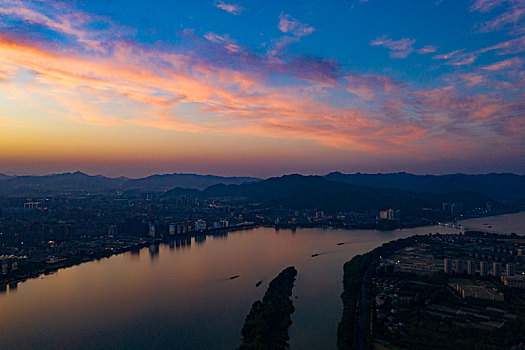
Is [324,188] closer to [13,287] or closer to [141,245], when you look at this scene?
[141,245]

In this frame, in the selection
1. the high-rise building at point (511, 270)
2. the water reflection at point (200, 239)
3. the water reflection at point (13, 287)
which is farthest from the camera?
the water reflection at point (200, 239)

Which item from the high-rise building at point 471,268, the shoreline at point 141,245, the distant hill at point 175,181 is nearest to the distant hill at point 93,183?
the distant hill at point 175,181

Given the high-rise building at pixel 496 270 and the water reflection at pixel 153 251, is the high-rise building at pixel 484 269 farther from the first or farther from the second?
the water reflection at pixel 153 251

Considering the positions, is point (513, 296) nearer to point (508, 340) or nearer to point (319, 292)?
point (508, 340)

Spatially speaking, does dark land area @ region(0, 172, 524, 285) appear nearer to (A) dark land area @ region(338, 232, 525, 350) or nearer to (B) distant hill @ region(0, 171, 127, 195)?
(B) distant hill @ region(0, 171, 127, 195)

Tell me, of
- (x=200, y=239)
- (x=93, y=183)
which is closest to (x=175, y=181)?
(x=93, y=183)

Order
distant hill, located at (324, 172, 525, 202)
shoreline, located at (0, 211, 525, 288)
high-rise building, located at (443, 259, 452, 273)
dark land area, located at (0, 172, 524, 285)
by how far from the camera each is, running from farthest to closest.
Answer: distant hill, located at (324, 172, 525, 202) → dark land area, located at (0, 172, 524, 285) → high-rise building, located at (443, 259, 452, 273) → shoreline, located at (0, 211, 525, 288)

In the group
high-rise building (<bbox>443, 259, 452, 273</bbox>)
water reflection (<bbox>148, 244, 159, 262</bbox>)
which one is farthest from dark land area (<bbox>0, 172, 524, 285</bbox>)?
high-rise building (<bbox>443, 259, 452, 273</bbox>)
